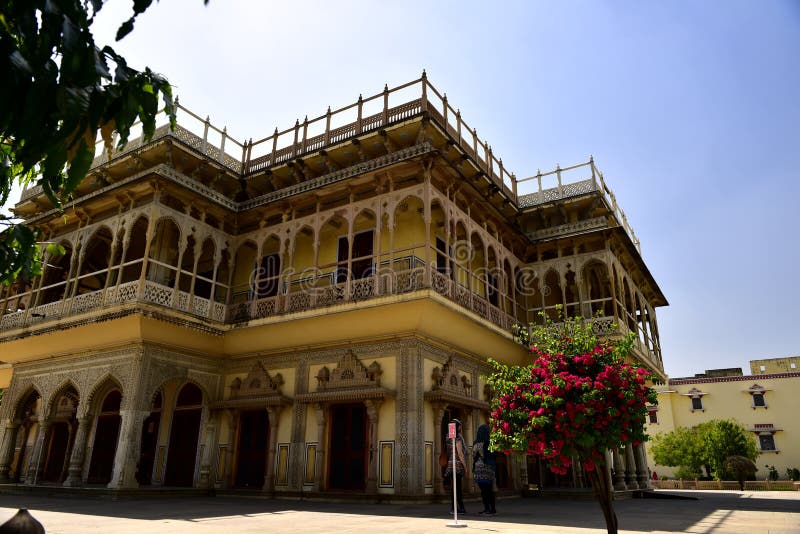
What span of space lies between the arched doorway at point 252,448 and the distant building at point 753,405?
113 ft

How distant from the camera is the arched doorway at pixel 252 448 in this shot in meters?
14.8

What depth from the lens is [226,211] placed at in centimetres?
1647

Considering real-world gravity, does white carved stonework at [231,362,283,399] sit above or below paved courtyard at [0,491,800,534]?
above

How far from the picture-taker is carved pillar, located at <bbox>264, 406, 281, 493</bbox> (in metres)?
14.1

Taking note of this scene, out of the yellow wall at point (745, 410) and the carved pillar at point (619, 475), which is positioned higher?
the yellow wall at point (745, 410)

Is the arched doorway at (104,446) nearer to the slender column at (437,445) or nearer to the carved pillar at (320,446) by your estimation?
the carved pillar at (320,446)

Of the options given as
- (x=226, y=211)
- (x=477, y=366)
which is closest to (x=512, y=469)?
(x=477, y=366)

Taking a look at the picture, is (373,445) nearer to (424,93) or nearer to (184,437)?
(184,437)

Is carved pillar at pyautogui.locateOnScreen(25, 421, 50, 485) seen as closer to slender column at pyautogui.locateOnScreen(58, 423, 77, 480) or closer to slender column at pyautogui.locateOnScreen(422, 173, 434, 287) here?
slender column at pyautogui.locateOnScreen(58, 423, 77, 480)

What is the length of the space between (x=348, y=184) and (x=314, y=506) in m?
8.06

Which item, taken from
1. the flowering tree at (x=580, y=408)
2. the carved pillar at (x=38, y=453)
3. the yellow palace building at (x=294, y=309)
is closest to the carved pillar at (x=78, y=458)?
the yellow palace building at (x=294, y=309)

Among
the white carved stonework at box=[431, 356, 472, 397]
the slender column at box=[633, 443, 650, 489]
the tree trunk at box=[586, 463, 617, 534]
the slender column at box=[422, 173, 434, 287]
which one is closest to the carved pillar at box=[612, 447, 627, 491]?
the slender column at box=[633, 443, 650, 489]

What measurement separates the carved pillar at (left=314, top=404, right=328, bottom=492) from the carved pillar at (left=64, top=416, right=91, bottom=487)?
6008 mm

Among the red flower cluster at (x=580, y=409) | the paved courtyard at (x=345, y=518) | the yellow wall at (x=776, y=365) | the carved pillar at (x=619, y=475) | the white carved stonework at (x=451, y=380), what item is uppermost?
the yellow wall at (x=776, y=365)
